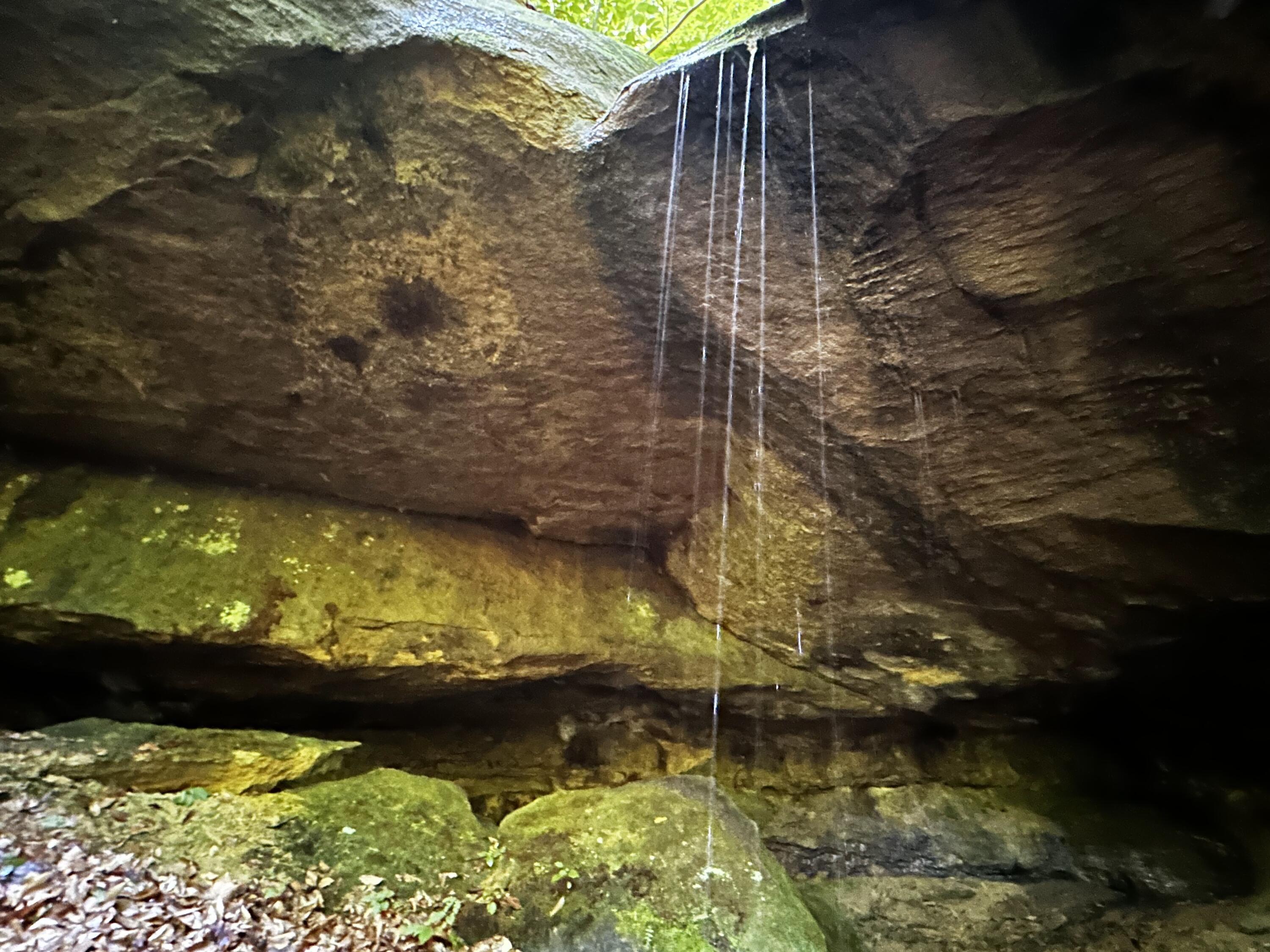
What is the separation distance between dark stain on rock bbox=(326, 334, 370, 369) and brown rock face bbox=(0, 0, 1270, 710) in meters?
0.02

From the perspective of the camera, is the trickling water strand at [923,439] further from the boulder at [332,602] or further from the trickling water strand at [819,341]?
the boulder at [332,602]

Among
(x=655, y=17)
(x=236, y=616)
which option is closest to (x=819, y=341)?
(x=236, y=616)

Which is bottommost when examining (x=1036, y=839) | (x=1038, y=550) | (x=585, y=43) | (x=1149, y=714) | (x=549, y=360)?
(x=1036, y=839)

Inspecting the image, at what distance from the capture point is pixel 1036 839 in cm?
660

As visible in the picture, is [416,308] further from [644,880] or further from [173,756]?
[644,880]

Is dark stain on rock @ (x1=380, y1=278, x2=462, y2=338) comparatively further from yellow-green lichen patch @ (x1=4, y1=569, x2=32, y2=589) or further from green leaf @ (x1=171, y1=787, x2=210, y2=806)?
green leaf @ (x1=171, y1=787, x2=210, y2=806)

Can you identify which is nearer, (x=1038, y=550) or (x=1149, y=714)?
(x=1038, y=550)

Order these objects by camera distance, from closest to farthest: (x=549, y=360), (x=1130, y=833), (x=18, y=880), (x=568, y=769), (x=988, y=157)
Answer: (x=18, y=880) < (x=988, y=157) < (x=549, y=360) < (x=1130, y=833) < (x=568, y=769)

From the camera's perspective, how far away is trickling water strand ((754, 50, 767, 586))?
167 inches

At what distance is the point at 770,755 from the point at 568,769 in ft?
7.21

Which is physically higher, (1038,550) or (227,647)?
(1038,550)

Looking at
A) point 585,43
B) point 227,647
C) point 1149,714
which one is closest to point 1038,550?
point 1149,714

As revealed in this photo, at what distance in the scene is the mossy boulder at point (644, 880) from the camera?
13.3 feet

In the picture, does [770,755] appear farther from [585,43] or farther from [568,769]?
[585,43]
